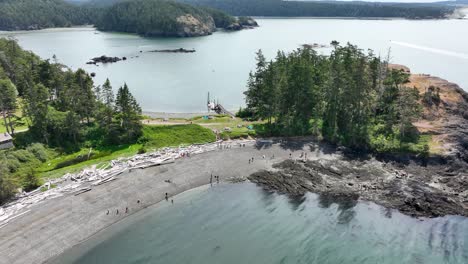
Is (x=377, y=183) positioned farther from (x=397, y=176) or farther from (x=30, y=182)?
(x=30, y=182)

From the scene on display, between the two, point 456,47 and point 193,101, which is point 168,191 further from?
point 456,47

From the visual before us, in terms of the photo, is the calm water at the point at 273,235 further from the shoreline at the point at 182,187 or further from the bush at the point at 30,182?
the bush at the point at 30,182

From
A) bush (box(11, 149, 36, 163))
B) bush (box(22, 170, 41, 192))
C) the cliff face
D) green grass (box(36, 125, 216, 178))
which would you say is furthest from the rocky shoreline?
bush (box(11, 149, 36, 163))


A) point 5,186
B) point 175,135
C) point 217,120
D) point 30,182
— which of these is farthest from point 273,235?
point 217,120

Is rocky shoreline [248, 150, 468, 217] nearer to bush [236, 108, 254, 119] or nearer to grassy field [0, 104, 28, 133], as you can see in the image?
bush [236, 108, 254, 119]

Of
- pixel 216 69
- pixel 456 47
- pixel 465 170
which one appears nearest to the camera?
pixel 465 170

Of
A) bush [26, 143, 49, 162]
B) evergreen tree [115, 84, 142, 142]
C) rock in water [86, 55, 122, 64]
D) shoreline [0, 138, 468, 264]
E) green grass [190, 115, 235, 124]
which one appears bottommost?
shoreline [0, 138, 468, 264]

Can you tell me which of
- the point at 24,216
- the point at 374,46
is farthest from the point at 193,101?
the point at 374,46
